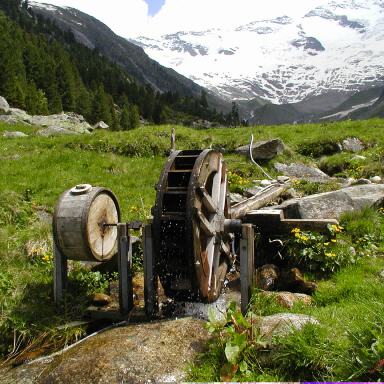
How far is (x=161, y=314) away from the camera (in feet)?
29.7

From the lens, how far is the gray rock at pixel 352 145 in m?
22.1

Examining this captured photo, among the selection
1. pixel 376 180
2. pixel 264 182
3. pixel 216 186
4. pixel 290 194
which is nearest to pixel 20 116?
pixel 264 182

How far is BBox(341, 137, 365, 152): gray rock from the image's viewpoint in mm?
22078

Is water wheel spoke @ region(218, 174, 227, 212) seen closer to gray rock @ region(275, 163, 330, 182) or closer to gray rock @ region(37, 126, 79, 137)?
gray rock @ region(275, 163, 330, 182)

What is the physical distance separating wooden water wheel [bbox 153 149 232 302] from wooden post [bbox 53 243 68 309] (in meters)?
2.09

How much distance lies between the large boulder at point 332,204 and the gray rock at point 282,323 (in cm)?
510

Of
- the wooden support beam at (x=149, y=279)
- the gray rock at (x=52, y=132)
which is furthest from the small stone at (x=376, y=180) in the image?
the gray rock at (x=52, y=132)

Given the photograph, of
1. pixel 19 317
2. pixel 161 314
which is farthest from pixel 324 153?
pixel 19 317

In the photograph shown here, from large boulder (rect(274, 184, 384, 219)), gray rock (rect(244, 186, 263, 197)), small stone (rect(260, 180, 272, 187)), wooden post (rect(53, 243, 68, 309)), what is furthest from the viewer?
small stone (rect(260, 180, 272, 187))

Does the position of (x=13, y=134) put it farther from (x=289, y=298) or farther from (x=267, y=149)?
(x=289, y=298)

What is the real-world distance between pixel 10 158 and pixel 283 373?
17.1 meters

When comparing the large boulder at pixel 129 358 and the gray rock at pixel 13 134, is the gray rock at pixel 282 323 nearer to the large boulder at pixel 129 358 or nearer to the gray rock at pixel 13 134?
the large boulder at pixel 129 358

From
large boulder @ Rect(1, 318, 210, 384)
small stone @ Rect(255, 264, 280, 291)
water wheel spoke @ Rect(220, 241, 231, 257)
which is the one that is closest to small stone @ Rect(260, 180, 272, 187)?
water wheel spoke @ Rect(220, 241, 231, 257)

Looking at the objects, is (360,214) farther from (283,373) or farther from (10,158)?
(10,158)
